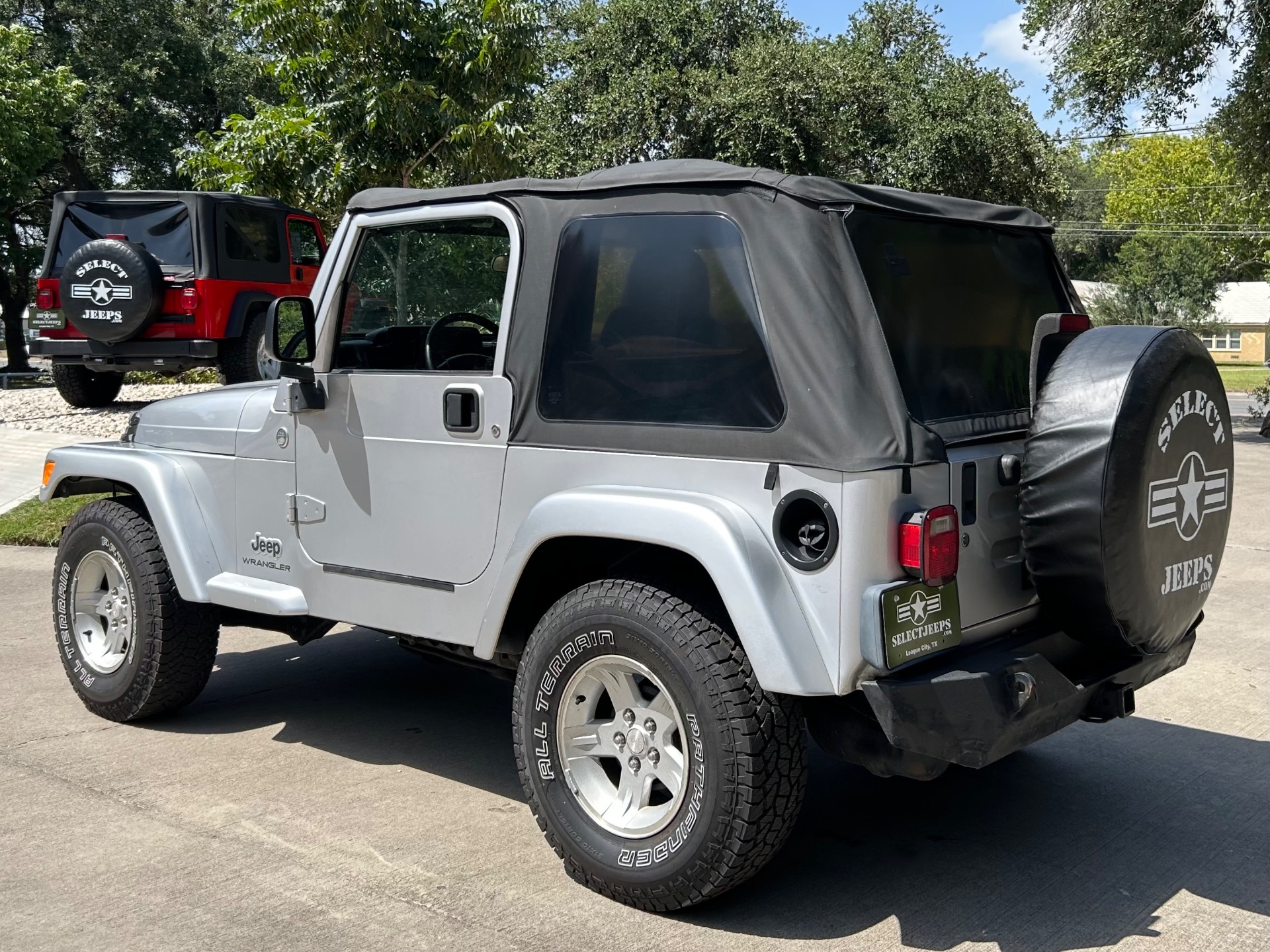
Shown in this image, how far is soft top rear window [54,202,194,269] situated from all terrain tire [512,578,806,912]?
10.4 meters

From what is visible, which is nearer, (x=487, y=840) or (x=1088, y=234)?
(x=487, y=840)

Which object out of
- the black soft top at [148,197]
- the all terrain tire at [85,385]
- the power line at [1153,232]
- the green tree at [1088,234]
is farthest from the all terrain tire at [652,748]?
the green tree at [1088,234]

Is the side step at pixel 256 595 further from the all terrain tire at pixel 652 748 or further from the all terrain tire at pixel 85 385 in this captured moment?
the all terrain tire at pixel 85 385

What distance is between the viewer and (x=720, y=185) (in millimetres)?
3590

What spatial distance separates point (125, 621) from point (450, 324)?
1.98m

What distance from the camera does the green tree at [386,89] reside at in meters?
12.7

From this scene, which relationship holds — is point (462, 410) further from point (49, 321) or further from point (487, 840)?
point (49, 321)

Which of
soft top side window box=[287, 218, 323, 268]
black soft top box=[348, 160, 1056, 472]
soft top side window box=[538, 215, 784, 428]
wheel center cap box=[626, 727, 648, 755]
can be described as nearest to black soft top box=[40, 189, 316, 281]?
soft top side window box=[287, 218, 323, 268]

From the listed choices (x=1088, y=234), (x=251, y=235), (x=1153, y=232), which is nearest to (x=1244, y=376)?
(x=1153, y=232)

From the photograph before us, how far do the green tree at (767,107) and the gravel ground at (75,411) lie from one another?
10.3m

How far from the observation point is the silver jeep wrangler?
326 cm

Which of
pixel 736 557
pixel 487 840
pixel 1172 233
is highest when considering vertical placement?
pixel 1172 233

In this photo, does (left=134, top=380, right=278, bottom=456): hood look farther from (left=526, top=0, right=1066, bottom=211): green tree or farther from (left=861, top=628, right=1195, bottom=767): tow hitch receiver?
(left=526, top=0, right=1066, bottom=211): green tree

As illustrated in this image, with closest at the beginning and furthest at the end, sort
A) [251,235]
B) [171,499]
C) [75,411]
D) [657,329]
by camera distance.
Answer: [657,329], [171,499], [251,235], [75,411]
